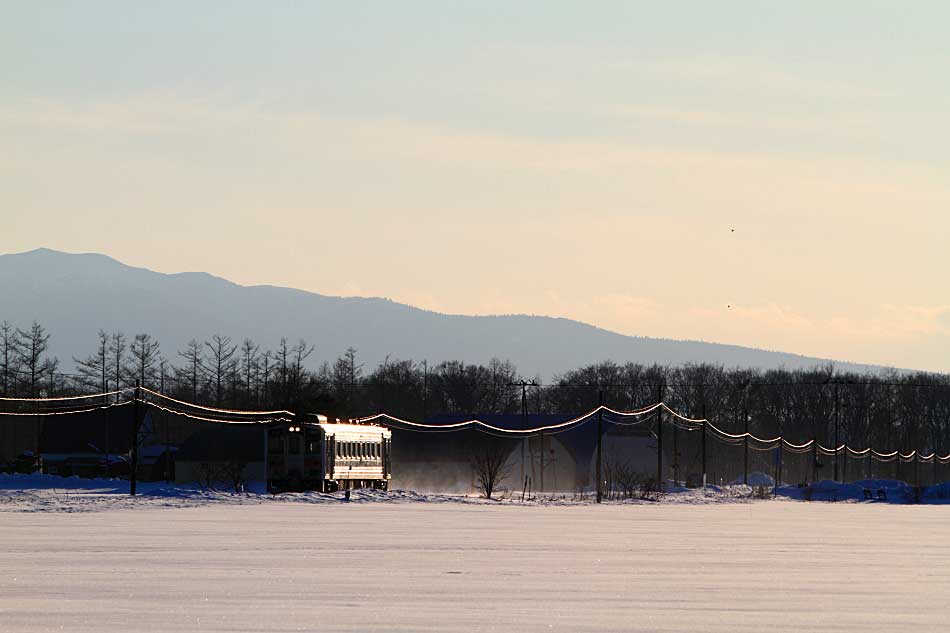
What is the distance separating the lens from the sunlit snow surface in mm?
15070

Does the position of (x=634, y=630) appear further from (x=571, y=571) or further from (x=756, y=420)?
(x=756, y=420)

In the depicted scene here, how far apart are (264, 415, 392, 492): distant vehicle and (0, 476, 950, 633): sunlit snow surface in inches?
1140

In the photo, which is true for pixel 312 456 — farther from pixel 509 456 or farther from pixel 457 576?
pixel 509 456

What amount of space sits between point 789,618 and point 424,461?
10252 cm

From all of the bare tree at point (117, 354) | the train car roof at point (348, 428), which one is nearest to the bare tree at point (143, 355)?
the bare tree at point (117, 354)

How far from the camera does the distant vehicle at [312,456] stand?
222ft

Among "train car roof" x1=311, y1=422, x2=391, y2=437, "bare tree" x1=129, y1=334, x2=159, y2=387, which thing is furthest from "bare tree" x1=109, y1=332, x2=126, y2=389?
"train car roof" x1=311, y1=422, x2=391, y2=437

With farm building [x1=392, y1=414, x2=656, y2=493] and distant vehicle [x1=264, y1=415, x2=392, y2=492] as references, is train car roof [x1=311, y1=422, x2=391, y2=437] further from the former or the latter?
farm building [x1=392, y1=414, x2=656, y2=493]

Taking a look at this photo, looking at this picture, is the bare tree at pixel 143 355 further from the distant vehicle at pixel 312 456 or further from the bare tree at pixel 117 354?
the distant vehicle at pixel 312 456

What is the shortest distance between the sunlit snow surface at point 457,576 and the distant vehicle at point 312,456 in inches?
1140

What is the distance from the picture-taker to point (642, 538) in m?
31.4

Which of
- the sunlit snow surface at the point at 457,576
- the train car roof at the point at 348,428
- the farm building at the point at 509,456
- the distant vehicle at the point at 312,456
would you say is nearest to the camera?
the sunlit snow surface at the point at 457,576

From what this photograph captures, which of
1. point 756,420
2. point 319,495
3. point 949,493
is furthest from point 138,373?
point 319,495

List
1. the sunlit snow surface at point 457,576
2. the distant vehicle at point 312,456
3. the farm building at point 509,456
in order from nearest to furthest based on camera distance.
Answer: the sunlit snow surface at point 457,576 → the distant vehicle at point 312,456 → the farm building at point 509,456
